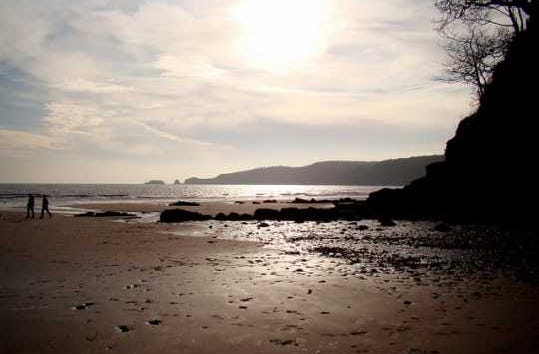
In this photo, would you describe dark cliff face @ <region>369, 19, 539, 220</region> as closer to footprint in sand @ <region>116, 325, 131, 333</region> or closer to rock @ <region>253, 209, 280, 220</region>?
rock @ <region>253, 209, 280, 220</region>

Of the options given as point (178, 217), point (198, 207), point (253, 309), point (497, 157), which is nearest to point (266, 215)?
point (178, 217)

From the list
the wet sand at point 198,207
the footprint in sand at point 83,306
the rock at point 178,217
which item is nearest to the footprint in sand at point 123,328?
the footprint in sand at point 83,306

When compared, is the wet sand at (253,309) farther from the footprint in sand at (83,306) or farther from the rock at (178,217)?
the rock at (178,217)

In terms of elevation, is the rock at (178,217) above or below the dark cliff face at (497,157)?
below

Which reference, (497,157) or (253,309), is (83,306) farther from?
(497,157)

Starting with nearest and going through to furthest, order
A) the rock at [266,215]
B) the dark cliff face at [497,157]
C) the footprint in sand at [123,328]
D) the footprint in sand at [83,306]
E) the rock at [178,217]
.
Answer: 1. the footprint in sand at [123,328]
2. the footprint in sand at [83,306]
3. the dark cliff face at [497,157]
4. the rock at [178,217]
5. the rock at [266,215]

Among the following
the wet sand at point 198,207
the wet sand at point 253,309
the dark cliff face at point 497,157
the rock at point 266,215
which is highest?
the dark cliff face at point 497,157

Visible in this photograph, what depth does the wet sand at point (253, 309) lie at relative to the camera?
5.75m

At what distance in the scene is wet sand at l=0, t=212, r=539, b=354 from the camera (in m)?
5.75

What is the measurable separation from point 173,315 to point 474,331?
16.9 feet

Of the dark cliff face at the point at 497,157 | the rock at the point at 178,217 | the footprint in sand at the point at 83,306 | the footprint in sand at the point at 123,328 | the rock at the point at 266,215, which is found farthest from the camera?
the rock at the point at 266,215

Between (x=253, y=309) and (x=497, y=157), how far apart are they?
2613cm

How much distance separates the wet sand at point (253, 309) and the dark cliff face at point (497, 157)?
58.1 feet

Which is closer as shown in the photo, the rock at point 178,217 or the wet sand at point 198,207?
the rock at point 178,217
